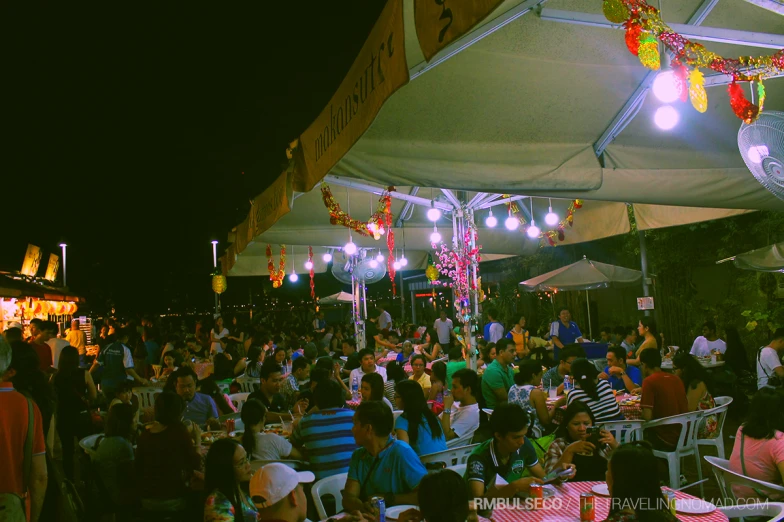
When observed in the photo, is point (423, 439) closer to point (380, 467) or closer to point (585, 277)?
point (380, 467)

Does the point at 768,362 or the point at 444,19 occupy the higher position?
the point at 444,19

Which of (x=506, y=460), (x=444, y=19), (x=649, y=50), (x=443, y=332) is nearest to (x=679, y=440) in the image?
(x=506, y=460)

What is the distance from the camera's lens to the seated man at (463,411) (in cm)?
586

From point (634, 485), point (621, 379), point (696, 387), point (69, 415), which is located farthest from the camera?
point (621, 379)

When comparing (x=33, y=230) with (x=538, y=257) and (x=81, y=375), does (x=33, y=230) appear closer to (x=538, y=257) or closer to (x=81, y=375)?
(x=538, y=257)

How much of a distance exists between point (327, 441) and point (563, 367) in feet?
12.8

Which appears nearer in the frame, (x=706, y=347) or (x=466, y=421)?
(x=466, y=421)

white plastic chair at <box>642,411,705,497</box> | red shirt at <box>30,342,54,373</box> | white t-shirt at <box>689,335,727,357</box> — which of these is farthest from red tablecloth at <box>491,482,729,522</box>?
white t-shirt at <box>689,335,727,357</box>

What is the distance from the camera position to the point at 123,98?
41.2ft

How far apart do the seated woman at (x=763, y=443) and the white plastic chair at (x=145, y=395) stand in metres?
7.97

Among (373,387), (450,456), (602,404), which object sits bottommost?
(450,456)

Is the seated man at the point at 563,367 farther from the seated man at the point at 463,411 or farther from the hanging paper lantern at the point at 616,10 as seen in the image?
the hanging paper lantern at the point at 616,10

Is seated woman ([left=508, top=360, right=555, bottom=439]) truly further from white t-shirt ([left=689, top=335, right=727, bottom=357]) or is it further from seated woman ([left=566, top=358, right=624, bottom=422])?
white t-shirt ([left=689, top=335, right=727, bottom=357])

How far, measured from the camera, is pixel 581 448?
14.3ft
